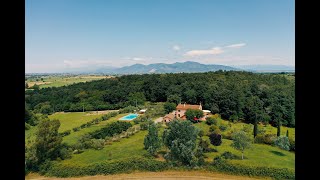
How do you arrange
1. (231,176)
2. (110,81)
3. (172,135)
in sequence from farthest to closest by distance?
(110,81), (172,135), (231,176)

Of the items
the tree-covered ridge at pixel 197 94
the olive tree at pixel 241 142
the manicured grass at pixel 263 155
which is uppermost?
the tree-covered ridge at pixel 197 94

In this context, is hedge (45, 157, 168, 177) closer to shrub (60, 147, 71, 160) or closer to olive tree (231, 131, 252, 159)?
shrub (60, 147, 71, 160)

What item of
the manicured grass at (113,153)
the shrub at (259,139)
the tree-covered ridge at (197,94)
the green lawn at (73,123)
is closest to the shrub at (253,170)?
the manicured grass at (113,153)

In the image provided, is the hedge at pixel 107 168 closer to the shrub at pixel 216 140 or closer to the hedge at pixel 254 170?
the hedge at pixel 254 170

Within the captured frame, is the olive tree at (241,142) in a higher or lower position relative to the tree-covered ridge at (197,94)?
lower
